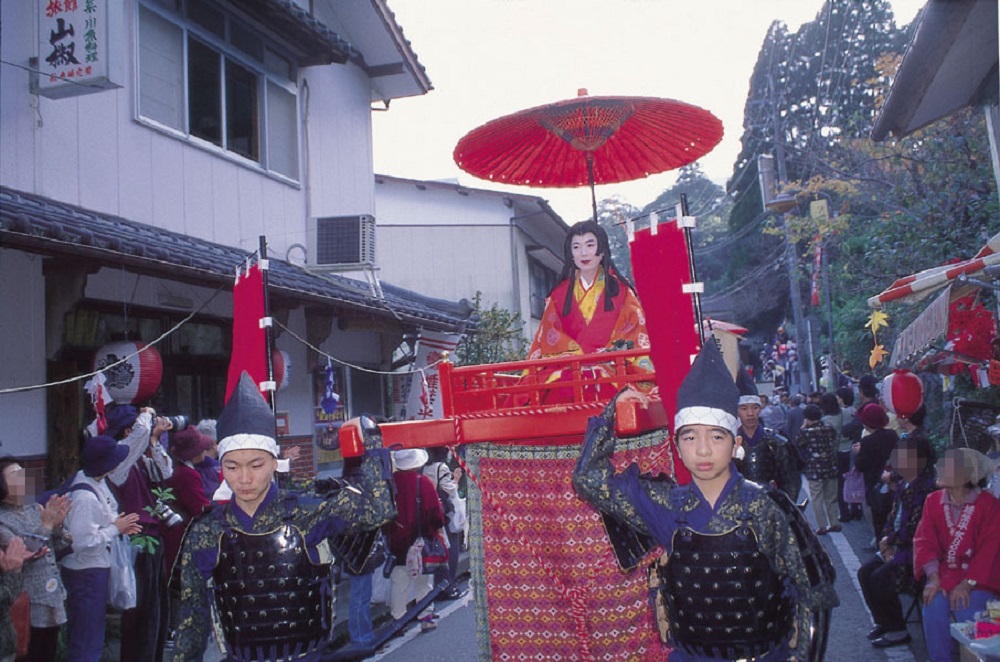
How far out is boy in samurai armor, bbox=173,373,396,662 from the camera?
3766 millimetres

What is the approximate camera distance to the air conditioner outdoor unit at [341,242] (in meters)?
11.6

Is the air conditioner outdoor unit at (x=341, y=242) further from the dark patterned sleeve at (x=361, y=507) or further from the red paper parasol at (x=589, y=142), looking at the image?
the dark patterned sleeve at (x=361, y=507)

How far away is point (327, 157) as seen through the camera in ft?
43.8

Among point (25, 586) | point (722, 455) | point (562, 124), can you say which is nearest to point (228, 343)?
point (25, 586)

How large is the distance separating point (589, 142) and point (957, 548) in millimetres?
3447

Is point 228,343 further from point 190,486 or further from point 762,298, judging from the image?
point 762,298

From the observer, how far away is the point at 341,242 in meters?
11.7

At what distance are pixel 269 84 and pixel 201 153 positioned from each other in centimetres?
226

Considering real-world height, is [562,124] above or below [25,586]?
above

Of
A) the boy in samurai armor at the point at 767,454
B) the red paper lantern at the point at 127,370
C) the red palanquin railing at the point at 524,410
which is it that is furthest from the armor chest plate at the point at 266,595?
the boy in samurai armor at the point at 767,454

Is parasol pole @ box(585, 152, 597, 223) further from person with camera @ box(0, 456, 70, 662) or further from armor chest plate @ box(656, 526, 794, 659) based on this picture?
person with camera @ box(0, 456, 70, 662)

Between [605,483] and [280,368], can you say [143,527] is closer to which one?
[280,368]

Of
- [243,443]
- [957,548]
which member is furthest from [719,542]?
[957,548]

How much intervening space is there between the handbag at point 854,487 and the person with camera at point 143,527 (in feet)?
27.4
